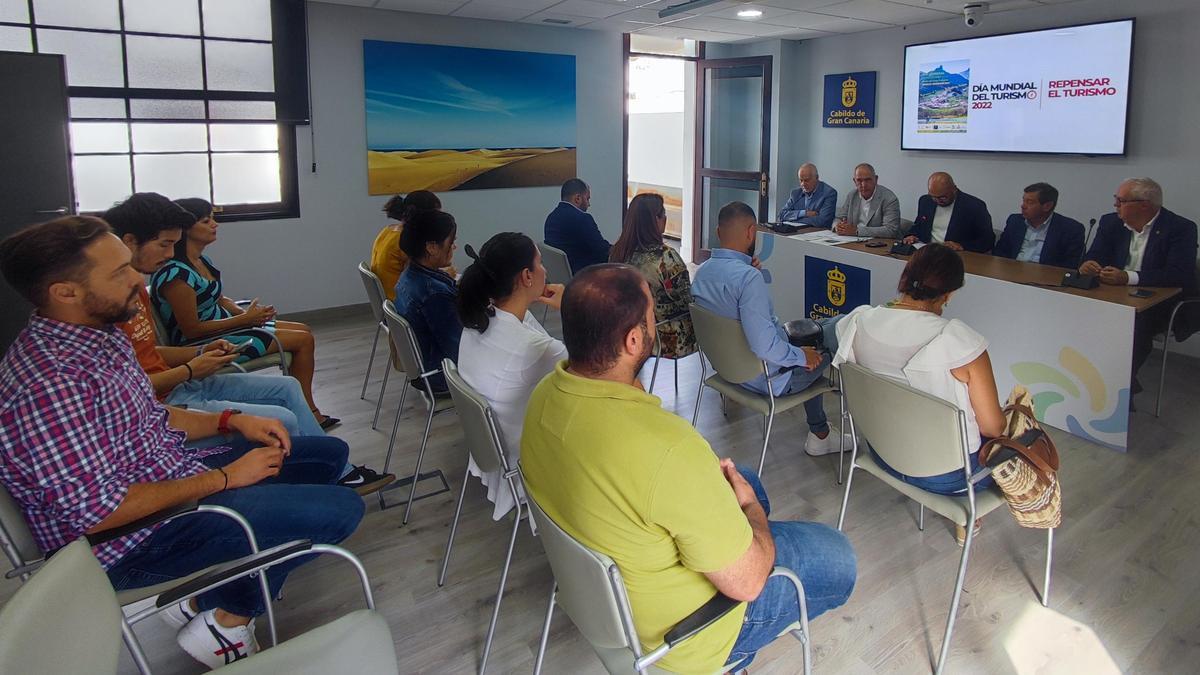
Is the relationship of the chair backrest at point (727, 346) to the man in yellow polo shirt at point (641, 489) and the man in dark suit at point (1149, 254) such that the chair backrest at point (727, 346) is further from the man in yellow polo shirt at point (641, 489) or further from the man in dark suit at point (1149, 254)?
the man in dark suit at point (1149, 254)

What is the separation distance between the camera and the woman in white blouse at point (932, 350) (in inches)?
88.3

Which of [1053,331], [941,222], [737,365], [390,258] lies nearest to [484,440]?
[737,365]

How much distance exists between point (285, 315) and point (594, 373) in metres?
5.12

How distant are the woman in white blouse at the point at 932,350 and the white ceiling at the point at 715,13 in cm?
372

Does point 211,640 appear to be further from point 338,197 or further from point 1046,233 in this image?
point 1046,233

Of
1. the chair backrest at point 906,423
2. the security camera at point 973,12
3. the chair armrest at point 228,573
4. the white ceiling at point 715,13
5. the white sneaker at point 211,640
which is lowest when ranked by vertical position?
the white sneaker at point 211,640

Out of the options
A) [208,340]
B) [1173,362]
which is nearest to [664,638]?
[208,340]

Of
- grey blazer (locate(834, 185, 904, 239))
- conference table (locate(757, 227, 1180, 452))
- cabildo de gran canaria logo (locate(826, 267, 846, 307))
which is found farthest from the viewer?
grey blazer (locate(834, 185, 904, 239))

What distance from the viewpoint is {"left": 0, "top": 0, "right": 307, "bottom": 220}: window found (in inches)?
196

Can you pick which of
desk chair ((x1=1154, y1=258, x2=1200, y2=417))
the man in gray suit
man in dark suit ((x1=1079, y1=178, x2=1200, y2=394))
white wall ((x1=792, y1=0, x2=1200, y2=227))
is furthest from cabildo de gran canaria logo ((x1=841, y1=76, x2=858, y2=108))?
desk chair ((x1=1154, y1=258, x2=1200, y2=417))

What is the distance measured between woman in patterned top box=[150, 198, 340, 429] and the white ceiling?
10.1ft

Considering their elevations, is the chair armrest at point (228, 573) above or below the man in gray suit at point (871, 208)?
below

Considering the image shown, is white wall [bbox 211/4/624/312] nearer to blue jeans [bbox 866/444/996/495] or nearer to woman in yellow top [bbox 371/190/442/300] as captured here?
woman in yellow top [bbox 371/190/442/300]

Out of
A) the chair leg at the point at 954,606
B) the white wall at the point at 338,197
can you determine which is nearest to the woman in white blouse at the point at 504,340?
the chair leg at the point at 954,606
